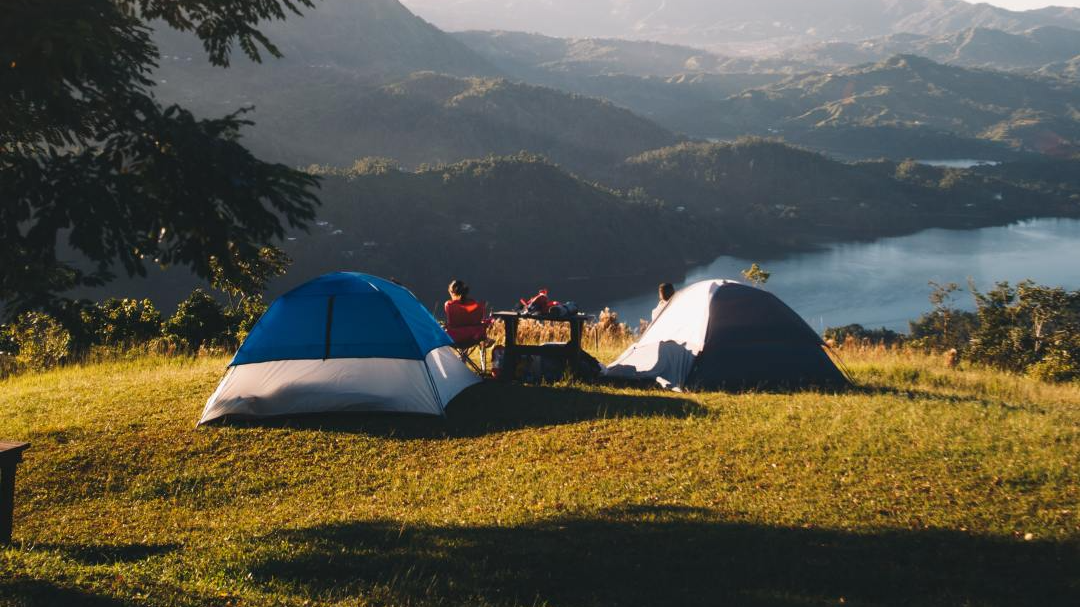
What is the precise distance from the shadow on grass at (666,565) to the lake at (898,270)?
201ft

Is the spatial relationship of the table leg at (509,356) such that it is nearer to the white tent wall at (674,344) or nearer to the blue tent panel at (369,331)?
the white tent wall at (674,344)

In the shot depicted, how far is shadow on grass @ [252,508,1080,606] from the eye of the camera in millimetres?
4684

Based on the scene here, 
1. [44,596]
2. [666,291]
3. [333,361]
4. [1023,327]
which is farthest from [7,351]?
[1023,327]

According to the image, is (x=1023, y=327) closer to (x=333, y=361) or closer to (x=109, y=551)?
(x=333, y=361)

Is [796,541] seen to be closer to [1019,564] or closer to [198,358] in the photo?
[1019,564]

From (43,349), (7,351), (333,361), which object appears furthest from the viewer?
(7,351)

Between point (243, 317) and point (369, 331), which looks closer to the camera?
point (369, 331)

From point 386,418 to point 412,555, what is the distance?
413 cm

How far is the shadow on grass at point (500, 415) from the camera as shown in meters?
8.80

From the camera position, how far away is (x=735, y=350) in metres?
10.9

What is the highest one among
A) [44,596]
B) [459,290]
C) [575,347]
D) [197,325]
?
[459,290]

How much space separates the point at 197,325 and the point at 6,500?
37.2 feet

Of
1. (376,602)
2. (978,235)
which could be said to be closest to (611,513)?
(376,602)

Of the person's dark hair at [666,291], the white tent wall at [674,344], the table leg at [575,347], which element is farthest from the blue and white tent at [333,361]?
the person's dark hair at [666,291]
